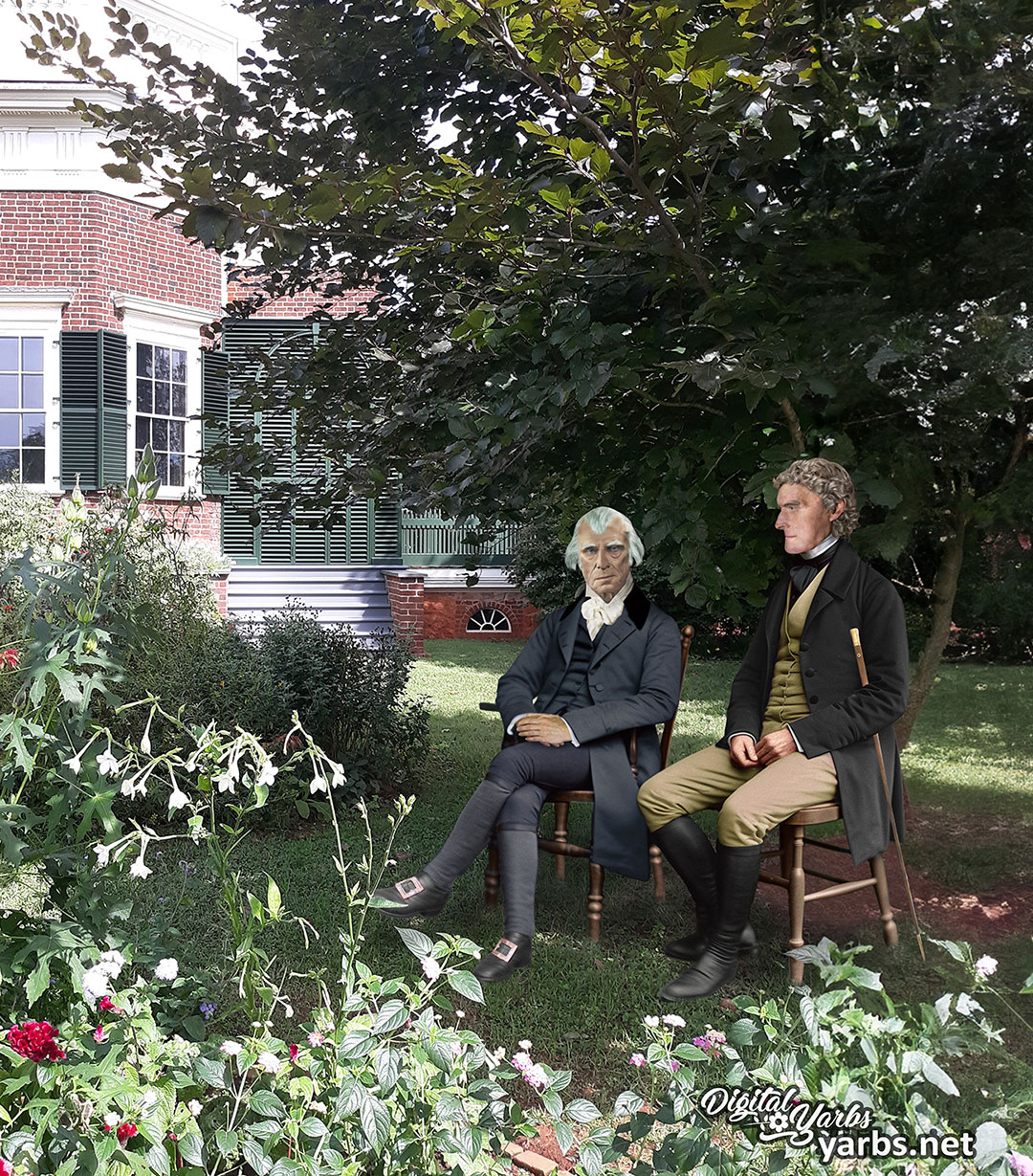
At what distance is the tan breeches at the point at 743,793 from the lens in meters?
3.17

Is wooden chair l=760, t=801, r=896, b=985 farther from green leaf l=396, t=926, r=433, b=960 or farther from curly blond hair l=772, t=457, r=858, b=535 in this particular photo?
green leaf l=396, t=926, r=433, b=960

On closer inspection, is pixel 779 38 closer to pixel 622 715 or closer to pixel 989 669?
pixel 622 715

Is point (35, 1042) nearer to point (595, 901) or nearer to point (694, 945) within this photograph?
point (595, 901)

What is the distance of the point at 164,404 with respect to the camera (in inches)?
544

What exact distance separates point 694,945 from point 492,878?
844 millimetres

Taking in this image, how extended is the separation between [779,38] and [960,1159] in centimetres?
265

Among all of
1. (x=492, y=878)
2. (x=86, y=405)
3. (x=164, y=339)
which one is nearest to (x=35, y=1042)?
(x=492, y=878)

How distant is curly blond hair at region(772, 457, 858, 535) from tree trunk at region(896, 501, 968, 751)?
54.6 inches

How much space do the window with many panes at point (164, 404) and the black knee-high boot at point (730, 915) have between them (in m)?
11.5

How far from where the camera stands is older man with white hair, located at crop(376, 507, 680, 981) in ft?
11.2

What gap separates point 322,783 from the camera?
229 centimetres

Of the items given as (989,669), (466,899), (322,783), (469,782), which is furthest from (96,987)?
(989,669)

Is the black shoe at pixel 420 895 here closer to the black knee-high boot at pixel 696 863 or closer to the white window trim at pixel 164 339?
the black knee-high boot at pixel 696 863

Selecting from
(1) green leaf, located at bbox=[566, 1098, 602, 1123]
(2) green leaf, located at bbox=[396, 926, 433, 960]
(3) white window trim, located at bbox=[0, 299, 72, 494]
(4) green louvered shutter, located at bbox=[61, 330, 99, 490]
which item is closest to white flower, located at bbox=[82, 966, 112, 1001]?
(2) green leaf, located at bbox=[396, 926, 433, 960]
